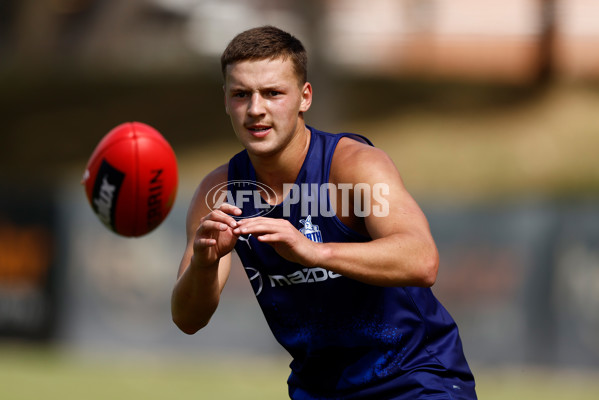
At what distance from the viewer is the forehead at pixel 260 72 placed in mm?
4094

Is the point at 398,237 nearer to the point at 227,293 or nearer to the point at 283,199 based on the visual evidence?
the point at 283,199

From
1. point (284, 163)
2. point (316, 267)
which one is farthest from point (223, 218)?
point (284, 163)

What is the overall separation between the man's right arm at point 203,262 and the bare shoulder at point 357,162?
0.55m

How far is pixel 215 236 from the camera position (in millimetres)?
3941

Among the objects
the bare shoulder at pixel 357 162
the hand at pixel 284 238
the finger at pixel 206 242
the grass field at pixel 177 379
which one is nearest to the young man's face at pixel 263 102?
the bare shoulder at pixel 357 162

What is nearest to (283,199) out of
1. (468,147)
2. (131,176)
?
(131,176)

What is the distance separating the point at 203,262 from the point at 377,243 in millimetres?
834

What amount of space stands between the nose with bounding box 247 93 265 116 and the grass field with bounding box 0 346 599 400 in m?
6.34

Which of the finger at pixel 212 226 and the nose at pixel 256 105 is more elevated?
the nose at pixel 256 105

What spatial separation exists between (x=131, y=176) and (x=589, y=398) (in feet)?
21.6

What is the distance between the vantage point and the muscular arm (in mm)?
3602

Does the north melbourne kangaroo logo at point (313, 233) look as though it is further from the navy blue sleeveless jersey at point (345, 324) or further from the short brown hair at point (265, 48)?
the short brown hair at point (265, 48)

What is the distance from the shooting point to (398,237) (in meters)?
3.77

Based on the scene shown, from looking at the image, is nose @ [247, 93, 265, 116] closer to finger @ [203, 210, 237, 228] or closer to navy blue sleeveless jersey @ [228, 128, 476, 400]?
navy blue sleeveless jersey @ [228, 128, 476, 400]
